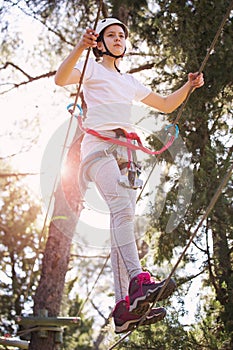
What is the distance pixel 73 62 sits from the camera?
91.0 inches

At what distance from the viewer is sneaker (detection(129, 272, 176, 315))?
82.5 inches

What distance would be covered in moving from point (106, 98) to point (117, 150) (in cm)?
21

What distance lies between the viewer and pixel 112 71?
251 cm

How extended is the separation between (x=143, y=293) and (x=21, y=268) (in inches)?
262

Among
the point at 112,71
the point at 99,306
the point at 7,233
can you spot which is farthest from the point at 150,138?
the point at 99,306

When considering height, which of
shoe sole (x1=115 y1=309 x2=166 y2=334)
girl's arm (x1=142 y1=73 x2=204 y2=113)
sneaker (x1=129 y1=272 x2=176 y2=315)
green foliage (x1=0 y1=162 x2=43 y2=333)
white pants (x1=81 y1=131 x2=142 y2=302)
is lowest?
shoe sole (x1=115 y1=309 x2=166 y2=334)

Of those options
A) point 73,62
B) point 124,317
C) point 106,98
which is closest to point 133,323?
point 124,317

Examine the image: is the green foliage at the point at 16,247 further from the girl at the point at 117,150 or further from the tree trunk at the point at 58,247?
the girl at the point at 117,150

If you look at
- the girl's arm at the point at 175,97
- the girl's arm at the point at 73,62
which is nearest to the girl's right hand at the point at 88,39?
the girl's arm at the point at 73,62

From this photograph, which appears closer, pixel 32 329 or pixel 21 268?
pixel 32 329

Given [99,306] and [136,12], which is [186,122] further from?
[99,306]

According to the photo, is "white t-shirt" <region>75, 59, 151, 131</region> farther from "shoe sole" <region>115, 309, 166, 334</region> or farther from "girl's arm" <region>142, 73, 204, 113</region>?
"shoe sole" <region>115, 309, 166, 334</region>

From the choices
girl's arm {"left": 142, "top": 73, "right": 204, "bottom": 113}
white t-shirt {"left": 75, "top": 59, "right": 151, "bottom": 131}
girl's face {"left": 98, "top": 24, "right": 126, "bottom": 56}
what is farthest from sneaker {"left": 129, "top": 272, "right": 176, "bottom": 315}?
girl's face {"left": 98, "top": 24, "right": 126, "bottom": 56}

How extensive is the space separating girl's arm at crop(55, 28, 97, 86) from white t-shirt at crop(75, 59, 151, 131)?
0.05 metres
